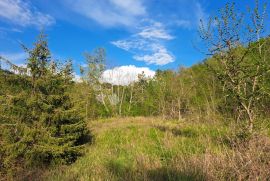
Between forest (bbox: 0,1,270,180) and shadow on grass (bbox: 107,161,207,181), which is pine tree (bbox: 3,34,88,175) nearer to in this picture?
forest (bbox: 0,1,270,180)

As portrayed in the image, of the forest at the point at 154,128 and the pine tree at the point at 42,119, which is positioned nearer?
the forest at the point at 154,128

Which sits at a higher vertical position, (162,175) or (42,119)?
(42,119)

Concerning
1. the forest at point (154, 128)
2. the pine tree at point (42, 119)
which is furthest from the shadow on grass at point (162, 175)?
the pine tree at point (42, 119)

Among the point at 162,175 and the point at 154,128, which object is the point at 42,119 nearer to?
the point at 154,128

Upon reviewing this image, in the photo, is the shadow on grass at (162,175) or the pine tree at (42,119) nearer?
the shadow on grass at (162,175)

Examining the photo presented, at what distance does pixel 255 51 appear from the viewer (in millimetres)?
6980

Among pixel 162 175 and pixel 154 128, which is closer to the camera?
pixel 162 175

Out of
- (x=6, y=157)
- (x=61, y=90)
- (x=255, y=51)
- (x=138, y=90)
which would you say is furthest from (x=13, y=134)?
(x=138, y=90)

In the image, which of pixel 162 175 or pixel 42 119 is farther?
pixel 42 119

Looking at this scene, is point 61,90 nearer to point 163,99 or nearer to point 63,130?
point 63,130

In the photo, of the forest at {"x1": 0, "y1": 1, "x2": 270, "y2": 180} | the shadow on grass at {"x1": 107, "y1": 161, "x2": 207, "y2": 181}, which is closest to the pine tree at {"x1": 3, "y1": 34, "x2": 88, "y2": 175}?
the forest at {"x1": 0, "y1": 1, "x2": 270, "y2": 180}

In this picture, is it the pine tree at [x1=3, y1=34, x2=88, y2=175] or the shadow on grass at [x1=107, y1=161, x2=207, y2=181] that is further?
the pine tree at [x1=3, y1=34, x2=88, y2=175]

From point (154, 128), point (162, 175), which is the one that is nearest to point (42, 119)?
point (154, 128)

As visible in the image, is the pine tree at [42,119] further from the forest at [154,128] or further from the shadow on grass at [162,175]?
the shadow on grass at [162,175]
